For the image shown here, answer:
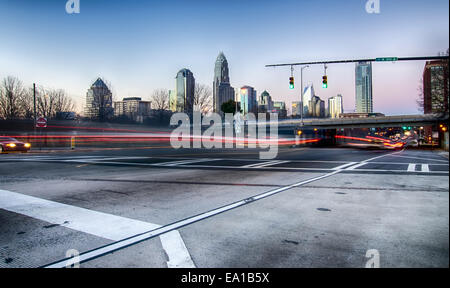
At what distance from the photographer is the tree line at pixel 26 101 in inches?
2268

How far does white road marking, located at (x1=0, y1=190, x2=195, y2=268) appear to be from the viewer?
3727 millimetres

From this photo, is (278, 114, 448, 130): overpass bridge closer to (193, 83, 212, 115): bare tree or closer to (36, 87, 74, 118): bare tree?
(193, 83, 212, 115): bare tree

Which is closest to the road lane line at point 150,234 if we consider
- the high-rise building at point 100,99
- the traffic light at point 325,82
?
the traffic light at point 325,82

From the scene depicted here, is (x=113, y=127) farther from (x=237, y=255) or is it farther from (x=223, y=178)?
(x=237, y=255)

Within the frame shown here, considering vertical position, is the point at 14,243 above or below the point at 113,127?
below

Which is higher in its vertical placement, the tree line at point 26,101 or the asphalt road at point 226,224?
the tree line at point 26,101

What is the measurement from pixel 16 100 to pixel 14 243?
227 feet

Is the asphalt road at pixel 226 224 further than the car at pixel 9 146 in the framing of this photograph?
No

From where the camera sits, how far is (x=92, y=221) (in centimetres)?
512

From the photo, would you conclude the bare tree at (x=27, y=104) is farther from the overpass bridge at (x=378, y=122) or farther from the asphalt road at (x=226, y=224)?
the asphalt road at (x=226, y=224)

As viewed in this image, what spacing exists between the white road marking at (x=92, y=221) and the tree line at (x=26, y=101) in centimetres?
5841

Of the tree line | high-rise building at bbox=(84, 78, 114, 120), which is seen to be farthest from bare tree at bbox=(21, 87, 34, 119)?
high-rise building at bbox=(84, 78, 114, 120)

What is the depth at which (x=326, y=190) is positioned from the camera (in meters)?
7.93
